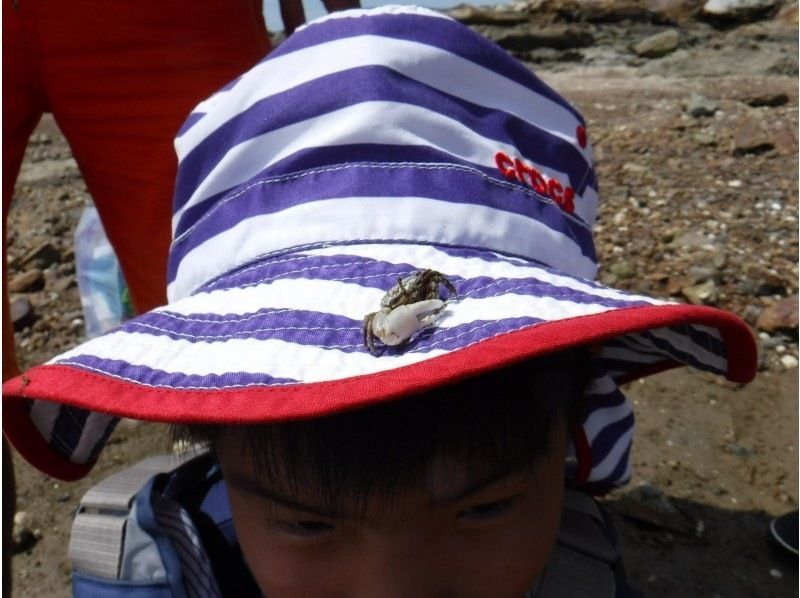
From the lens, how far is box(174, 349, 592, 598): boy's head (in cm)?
105

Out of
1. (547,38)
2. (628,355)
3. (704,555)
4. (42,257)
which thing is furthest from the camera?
(547,38)

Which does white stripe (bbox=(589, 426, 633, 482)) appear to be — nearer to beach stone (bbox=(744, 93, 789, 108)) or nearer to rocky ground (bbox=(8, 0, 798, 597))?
rocky ground (bbox=(8, 0, 798, 597))

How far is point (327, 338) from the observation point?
97 cm

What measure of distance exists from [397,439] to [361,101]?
46cm

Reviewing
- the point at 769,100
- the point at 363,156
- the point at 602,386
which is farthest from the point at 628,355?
the point at 769,100

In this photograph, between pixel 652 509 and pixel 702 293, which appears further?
pixel 702 293

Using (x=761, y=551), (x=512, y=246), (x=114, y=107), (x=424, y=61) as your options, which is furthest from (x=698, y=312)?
(x=114, y=107)

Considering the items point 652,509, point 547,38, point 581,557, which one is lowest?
point 547,38

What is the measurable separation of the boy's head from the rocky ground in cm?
106

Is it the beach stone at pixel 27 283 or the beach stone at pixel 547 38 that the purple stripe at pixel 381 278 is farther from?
the beach stone at pixel 547 38

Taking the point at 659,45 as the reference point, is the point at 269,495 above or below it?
above

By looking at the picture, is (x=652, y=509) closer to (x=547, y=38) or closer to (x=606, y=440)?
(x=606, y=440)

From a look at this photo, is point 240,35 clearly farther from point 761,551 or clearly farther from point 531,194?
point 761,551

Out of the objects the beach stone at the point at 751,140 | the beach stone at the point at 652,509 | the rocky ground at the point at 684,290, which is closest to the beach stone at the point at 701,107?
the rocky ground at the point at 684,290
